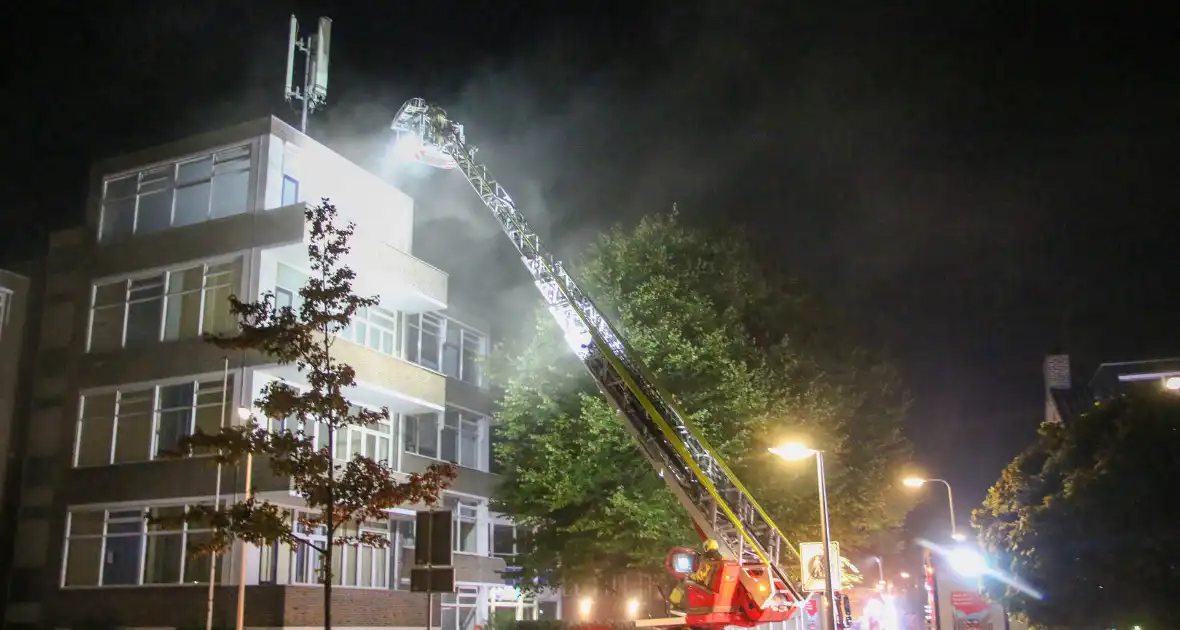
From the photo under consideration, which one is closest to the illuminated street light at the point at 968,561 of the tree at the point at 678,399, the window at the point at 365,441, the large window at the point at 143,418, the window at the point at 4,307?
the tree at the point at 678,399

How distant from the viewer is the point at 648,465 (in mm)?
26094

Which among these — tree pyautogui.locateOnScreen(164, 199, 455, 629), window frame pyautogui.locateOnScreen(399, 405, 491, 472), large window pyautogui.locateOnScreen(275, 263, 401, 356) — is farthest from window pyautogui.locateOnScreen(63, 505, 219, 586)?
tree pyautogui.locateOnScreen(164, 199, 455, 629)

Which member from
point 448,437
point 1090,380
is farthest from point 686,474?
point 1090,380

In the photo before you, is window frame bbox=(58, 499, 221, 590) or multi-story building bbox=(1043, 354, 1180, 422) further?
multi-story building bbox=(1043, 354, 1180, 422)

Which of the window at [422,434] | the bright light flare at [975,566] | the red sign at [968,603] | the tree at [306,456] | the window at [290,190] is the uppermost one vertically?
the window at [290,190]

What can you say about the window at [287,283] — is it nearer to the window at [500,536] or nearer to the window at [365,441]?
the window at [365,441]

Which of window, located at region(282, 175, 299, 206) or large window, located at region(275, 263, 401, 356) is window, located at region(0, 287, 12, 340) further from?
window, located at region(282, 175, 299, 206)

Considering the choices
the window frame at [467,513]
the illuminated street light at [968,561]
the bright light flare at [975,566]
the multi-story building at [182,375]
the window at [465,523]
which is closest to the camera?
the bright light flare at [975,566]

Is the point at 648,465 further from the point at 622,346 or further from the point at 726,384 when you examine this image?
the point at 622,346

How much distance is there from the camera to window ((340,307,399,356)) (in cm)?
3047

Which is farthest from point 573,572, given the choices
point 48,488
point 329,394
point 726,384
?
point 48,488

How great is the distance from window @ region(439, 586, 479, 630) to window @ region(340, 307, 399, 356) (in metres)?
9.90

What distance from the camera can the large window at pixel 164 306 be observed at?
27703 mm

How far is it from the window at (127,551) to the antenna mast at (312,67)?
12.2 m
